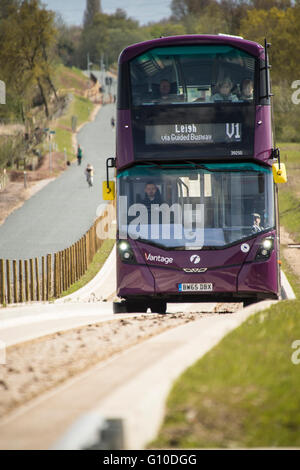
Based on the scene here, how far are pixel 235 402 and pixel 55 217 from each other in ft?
127

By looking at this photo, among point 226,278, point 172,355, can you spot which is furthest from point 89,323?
point 172,355

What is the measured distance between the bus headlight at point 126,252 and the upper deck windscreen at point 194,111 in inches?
63.7

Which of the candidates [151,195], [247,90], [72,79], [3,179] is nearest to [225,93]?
[247,90]

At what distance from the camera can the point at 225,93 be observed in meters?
14.1

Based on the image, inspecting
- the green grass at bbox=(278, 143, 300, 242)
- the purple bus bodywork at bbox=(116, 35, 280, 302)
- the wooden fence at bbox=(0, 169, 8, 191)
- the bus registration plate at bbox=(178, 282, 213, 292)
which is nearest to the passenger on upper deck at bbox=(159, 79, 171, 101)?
the purple bus bodywork at bbox=(116, 35, 280, 302)

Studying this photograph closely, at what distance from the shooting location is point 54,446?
4.89 meters

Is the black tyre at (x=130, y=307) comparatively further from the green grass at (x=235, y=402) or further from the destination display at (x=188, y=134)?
the green grass at (x=235, y=402)

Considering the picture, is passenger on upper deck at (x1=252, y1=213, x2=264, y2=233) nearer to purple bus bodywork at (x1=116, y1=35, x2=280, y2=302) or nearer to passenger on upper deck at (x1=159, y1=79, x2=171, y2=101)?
purple bus bodywork at (x1=116, y1=35, x2=280, y2=302)

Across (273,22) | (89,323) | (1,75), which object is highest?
(273,22)

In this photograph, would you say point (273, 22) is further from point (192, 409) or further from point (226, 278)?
point (192, 409)

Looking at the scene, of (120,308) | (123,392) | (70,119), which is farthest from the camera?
(70,119)

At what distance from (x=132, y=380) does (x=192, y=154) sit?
27.4 ft

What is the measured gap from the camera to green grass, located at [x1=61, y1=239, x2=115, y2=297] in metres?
26.1

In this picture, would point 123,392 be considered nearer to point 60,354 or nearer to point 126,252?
point 60,354
